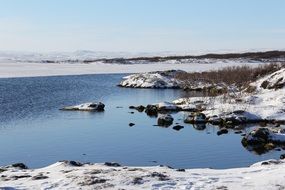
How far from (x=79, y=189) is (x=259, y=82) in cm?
3371

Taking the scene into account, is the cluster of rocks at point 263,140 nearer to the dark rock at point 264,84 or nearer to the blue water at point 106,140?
the blue water at point 106,140

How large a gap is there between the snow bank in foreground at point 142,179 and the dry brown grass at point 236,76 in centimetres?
3227

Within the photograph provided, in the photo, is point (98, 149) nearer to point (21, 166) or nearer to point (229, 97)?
point (21, 166)

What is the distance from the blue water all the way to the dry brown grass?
1252 centimetres

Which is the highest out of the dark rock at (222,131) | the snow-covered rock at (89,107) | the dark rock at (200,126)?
the snow-covered rock at (89,107)

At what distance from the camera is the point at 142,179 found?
14203 mm

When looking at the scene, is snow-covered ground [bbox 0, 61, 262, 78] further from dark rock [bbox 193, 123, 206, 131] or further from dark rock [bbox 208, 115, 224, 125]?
dark rock [bbox 193, 123, 206, 131]

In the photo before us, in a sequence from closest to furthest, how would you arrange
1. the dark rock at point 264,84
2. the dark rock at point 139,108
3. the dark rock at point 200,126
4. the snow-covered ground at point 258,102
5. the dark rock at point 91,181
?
1. the dark rock at point 91,181
2. the dark rock at point 200,126
3. the snow-covered ground at point 258,102
4. the dark rock at point 139,108
5. the dark rock at point 264,84

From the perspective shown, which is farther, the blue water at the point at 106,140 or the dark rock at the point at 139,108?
the dark rock at the point at 139,108

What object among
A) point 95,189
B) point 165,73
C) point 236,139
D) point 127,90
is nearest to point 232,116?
point 236,139

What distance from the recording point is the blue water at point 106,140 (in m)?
22.5

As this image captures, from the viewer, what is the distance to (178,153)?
23.5 m

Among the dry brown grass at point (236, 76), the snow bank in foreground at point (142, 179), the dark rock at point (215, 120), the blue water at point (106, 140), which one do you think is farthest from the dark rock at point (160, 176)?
the dry brown grass at point (236, 76)

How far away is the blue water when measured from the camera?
2247cm
